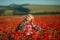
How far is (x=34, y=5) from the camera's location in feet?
9.06

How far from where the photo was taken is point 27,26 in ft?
9.00

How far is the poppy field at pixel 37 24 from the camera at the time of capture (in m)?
2.66

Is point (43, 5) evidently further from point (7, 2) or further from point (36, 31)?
point (7, 2)

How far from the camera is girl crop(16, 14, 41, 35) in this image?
2.71 meters

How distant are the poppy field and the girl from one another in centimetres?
6

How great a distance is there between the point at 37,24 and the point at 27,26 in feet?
0.65

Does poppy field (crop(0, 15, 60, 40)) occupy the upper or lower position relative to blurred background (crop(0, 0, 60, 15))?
lower

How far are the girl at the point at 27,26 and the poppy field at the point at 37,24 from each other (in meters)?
0.06

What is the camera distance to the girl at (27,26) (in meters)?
2.71

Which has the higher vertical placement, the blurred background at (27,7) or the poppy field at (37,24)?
the blurred background at (27,7)

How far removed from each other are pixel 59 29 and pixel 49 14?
0.35 metres

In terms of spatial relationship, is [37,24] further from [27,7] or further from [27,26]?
[27,7]

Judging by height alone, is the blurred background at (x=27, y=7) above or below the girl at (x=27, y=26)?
above

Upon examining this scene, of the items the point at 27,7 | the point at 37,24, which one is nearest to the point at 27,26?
the point at 37,24
